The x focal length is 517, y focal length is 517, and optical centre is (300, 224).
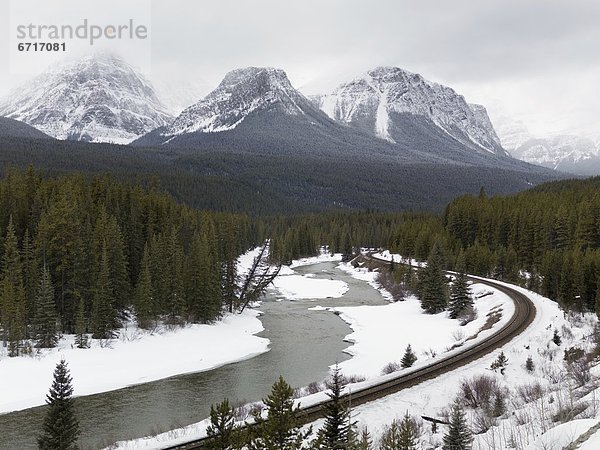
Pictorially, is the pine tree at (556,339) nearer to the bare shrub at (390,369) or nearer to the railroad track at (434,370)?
the railroad track at (434,370)

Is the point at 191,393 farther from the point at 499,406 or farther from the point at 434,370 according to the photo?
the point at 499,406

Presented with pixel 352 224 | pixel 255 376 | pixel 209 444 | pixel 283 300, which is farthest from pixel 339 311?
pixel 352 224

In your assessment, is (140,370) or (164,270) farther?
(164,270)

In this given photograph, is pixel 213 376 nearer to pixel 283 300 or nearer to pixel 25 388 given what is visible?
pixel 25 388

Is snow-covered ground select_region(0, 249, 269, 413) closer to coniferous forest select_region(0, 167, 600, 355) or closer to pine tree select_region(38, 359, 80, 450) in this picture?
coniferous forest select_region(0, 167, 600, 355)

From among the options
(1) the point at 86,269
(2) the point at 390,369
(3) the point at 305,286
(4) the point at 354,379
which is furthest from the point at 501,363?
(3) the point at 305,286

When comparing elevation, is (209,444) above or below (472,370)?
above

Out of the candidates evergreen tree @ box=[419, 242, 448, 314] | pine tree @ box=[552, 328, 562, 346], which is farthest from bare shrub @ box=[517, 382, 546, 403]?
evergreen tree @ box=[419, 242, 448, 314]
